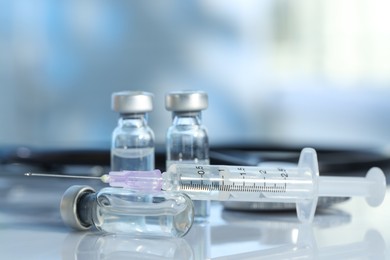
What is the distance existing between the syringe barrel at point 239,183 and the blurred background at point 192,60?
83 cm

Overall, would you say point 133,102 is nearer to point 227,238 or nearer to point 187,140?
point 187,140

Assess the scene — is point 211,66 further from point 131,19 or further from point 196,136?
point 196,136

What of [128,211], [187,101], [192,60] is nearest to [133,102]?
[187,101]

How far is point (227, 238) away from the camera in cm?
88

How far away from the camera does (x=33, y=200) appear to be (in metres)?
1.17

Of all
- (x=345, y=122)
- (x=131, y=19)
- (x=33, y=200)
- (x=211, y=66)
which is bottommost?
(x=33, y=200)

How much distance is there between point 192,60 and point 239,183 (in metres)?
0.92

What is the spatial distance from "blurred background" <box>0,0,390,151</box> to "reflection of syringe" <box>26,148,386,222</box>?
2.68 feet

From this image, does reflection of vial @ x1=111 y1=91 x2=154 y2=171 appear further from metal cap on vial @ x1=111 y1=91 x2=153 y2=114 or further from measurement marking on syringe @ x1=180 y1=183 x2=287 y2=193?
measurement marking on syringe @ x1=180 y1=183 x2=287 y2=193

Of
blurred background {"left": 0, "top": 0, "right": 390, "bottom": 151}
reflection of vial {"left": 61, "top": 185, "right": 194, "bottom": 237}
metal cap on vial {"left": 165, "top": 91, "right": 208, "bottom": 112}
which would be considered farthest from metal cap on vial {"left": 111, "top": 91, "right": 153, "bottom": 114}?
blurred background {"left": 0, "top": 0, "right": 390, "bottom": 151}

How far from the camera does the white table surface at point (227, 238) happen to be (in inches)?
30.8

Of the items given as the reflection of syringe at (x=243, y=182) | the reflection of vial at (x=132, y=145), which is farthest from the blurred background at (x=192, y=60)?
the reflection of syringe at (x=243, y=182)

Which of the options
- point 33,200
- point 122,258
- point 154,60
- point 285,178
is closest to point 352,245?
point 285,178

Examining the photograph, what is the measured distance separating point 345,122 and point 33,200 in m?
0.90
